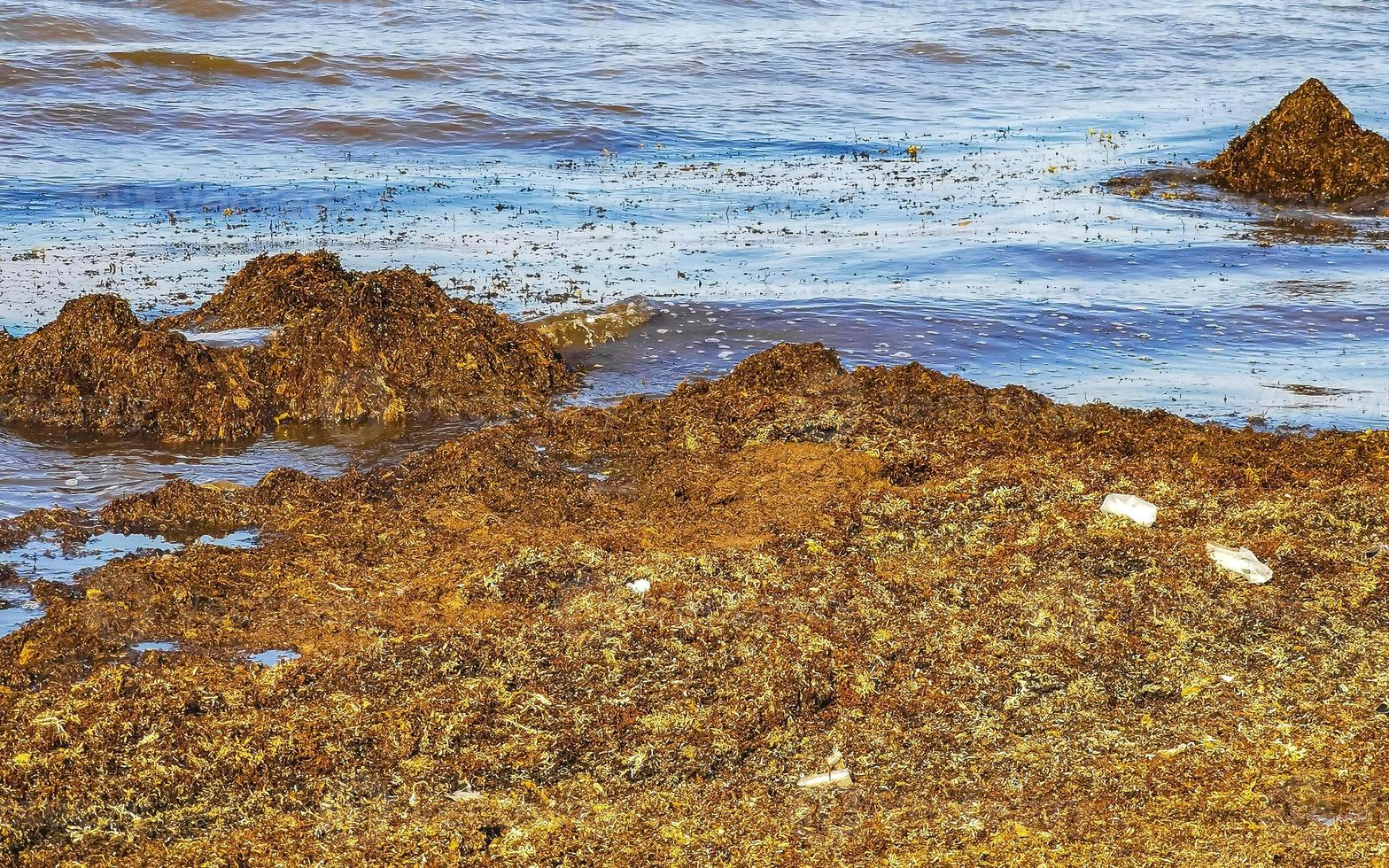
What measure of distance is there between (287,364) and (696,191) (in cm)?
680

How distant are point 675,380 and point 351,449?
209cm

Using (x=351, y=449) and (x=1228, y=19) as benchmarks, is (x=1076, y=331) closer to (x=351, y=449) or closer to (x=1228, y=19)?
(x=351, y=449)

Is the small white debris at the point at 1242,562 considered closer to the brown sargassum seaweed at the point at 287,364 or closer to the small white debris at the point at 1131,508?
the small white debris at the point at 1131,508

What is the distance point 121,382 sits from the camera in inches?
280

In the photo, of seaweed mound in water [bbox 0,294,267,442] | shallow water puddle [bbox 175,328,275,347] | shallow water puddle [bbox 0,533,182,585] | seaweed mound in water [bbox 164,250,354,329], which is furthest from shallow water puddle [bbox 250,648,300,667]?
seaweed mound in water [bbox 164,250,354,329]

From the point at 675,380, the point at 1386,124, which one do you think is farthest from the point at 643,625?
the point at 1386,124

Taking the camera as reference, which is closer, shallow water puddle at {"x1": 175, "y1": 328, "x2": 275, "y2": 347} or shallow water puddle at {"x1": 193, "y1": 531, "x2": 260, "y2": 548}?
shallow water puddle at {"x1": 193, "y1": 531, "x2": 260, "y2": 548}

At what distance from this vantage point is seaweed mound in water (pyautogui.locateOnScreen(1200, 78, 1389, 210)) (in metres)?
13.3

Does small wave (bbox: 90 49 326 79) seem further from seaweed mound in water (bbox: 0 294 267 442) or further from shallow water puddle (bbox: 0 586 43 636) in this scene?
shallow water puddle (bbox: 0 586 43 636)

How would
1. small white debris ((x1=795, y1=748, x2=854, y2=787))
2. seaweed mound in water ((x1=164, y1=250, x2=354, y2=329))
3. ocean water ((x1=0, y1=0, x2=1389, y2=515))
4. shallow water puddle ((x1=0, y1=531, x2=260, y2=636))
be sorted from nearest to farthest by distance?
small white debris ((x1=795, y1=748, x2=854, y2=787)) < shallow water puddle ((x1=0, y1=531, x2=260, y2=636)) < seaweed mound in water ((x1=164, y1=250, x2=354, y2=329)) < ocean water ((x1=0, y1=0, x2=1389, y2=515))

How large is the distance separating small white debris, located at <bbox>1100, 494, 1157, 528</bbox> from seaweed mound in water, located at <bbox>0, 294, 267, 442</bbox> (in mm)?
4260

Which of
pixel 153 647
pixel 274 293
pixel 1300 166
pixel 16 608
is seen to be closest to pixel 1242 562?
pixel 153 647

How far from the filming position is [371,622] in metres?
4.67

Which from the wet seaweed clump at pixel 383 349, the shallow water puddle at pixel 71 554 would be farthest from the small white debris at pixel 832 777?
the wet seaweed clump at pixel 383 349
